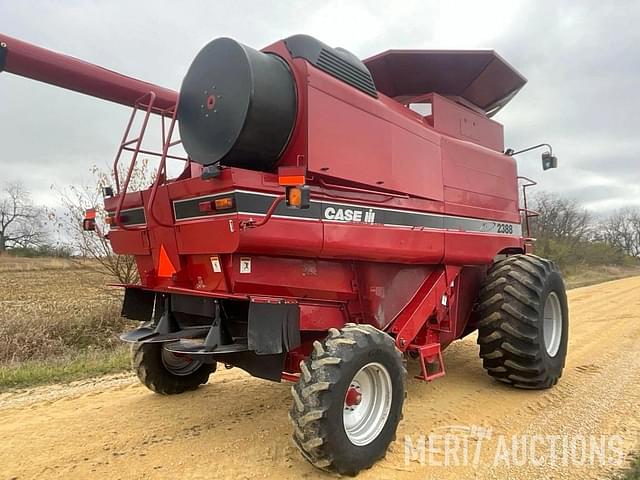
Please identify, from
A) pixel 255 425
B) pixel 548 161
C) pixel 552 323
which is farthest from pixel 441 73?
pixel 255 425

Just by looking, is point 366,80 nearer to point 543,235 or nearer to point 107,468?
point 107,468

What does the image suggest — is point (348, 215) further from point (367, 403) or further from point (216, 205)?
point (367, 403)

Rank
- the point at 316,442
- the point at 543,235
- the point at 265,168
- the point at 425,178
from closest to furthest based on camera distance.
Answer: the point at 316,442 < the point at 265,168 < the point at 425,178 < the point at 543,235

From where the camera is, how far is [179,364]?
531 centimetres

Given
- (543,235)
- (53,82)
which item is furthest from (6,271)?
(543,235)

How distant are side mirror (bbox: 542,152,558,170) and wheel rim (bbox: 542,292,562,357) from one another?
177 centimetres

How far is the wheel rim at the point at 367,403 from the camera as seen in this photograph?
3.69m

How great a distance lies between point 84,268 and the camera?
35.2ft

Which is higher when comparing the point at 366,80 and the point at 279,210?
the point at 366,80

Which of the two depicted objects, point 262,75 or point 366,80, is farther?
point 366,80

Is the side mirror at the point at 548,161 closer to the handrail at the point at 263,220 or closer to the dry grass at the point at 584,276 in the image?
the handrail at the point at 263,220

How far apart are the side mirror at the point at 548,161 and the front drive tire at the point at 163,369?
507cm

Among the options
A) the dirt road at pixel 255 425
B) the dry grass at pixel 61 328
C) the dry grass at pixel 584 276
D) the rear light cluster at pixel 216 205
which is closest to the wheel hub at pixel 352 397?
the dirt road at pixel 255 425

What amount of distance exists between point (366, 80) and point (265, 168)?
1327 millimetres
